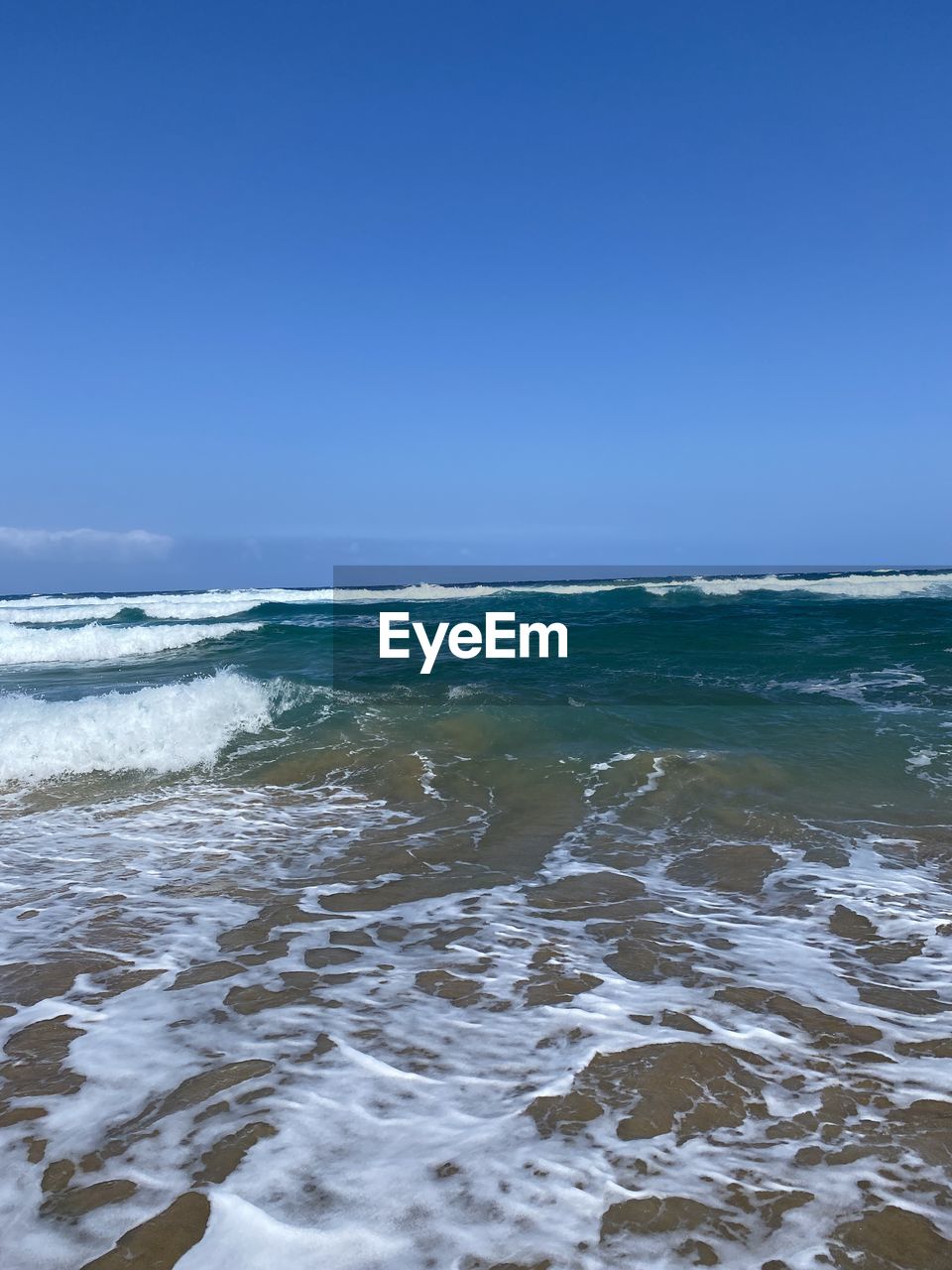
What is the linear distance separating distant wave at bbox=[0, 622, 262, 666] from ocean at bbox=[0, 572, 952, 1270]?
11.3 meters

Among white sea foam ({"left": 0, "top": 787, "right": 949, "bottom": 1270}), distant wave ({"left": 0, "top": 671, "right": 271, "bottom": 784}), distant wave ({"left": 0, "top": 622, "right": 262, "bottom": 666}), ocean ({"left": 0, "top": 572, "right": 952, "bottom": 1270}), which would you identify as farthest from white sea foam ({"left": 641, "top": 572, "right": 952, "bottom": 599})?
white sea foam ({"left": 0, "top": 787, "right": 949, "bottom": 1270})

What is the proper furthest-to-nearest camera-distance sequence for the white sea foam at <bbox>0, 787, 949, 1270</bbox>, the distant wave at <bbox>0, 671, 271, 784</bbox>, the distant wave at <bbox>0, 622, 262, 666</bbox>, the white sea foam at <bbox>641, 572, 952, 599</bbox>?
the white sea foam at <bbox>641, 572, 952, 599</bbox>, the distant wave at <bbox>0, 622, 262, 666</bbox>, the distant wave at <bbox>0, 671, 271, 784</bbox>, the white sea foam at <bbox>0, 787, 949, 1270</bbox>

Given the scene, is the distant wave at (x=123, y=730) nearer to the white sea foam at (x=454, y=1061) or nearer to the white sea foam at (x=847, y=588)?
the white sea foam at (x=454, y=1061)

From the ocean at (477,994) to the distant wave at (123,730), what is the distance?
0.18 ft

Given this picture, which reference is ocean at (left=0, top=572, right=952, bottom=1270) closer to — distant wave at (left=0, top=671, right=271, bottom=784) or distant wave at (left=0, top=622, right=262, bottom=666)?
distant wave at (left=0, top=671, right=271, bottom=784)

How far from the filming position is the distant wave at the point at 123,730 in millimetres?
8812

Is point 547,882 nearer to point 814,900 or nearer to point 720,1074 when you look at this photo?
point 814,900

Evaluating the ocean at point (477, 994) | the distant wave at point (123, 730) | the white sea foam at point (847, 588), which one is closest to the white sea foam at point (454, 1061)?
the ocean at point (477, 994)

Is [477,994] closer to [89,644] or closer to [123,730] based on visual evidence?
[123,730]

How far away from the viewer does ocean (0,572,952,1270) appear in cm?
230

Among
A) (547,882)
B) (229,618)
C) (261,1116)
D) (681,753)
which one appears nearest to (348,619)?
(229,618)

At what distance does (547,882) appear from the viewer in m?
5.25

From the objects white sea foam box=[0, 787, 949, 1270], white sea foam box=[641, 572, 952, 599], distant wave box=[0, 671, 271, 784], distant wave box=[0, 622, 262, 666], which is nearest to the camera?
white sea foam box=[0, 787, 949, 1270]

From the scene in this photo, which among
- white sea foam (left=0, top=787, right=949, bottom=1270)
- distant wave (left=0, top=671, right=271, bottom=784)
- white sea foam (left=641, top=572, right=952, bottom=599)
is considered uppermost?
white sea foam (left=641, top=572, right=952, bottom=599)
